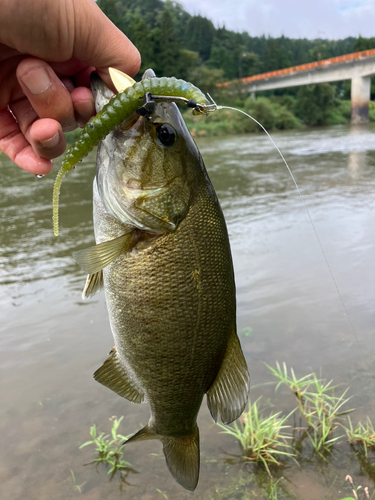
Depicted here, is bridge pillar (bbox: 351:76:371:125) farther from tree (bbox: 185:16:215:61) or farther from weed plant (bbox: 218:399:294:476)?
tree (bbox: 185:16:215:61)

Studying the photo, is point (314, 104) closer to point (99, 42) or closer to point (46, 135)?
point (99, 42)

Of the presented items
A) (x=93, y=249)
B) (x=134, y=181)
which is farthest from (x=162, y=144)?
(x=93, y=249)

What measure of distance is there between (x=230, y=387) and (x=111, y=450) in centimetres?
210

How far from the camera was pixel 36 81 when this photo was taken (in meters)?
1.75

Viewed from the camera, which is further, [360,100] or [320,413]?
[360,100]

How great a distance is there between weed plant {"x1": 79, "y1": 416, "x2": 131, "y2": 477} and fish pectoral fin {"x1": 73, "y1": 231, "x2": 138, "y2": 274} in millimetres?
2166

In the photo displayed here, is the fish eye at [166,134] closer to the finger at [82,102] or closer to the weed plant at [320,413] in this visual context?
the finger at [82,102]

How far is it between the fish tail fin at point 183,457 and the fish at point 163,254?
22 cm

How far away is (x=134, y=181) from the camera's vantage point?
1.44 meters

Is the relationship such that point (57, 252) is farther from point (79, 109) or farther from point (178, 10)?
point (178, 10)

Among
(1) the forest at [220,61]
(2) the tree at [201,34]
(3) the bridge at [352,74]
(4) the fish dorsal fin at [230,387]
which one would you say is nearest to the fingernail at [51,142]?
(4) the fish dorsal fin at [230,387]

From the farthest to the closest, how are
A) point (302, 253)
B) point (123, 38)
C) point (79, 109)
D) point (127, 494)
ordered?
point (302, 253) → point (127, 494) → point (79, 109) → point (123, 38)

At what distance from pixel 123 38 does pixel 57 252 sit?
233 inches

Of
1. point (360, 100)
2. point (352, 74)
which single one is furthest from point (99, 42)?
point (352, 74)
